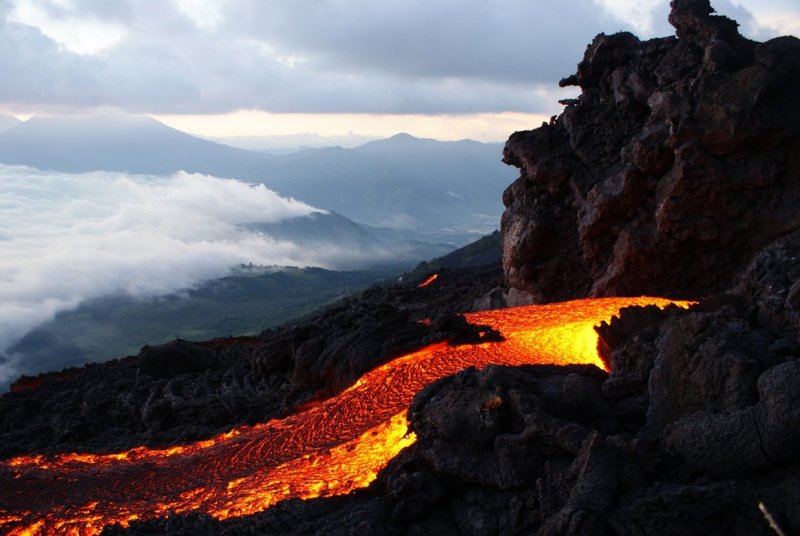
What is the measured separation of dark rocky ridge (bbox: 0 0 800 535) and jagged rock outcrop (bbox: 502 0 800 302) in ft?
0.15

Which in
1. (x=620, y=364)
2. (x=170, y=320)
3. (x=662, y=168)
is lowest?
(x=170, y=320)

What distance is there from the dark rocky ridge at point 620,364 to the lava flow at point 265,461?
24.7 inches

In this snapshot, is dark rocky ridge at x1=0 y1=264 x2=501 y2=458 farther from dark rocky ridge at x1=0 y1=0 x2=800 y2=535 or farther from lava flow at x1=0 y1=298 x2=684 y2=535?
lava flow at x1=0 y1=298 x2=684 y2=535

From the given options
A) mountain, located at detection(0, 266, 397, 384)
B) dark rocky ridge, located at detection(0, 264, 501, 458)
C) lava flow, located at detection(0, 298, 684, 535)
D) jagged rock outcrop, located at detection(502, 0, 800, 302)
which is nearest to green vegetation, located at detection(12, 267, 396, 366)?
mountain, located at detection(0, 266, 397, 384)

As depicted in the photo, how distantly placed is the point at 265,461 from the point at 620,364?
211 inches

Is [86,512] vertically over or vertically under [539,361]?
under

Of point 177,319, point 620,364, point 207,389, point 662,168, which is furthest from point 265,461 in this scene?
point 177,319

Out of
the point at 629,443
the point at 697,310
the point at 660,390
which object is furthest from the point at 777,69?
the point at 629,443

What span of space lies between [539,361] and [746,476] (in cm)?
536

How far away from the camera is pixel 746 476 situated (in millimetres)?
6656

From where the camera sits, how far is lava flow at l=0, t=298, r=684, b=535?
9633mm

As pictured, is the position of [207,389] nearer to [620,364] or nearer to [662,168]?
[620,364]

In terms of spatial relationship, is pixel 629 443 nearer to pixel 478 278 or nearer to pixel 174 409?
pixel 174 409

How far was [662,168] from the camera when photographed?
50.5 feet
